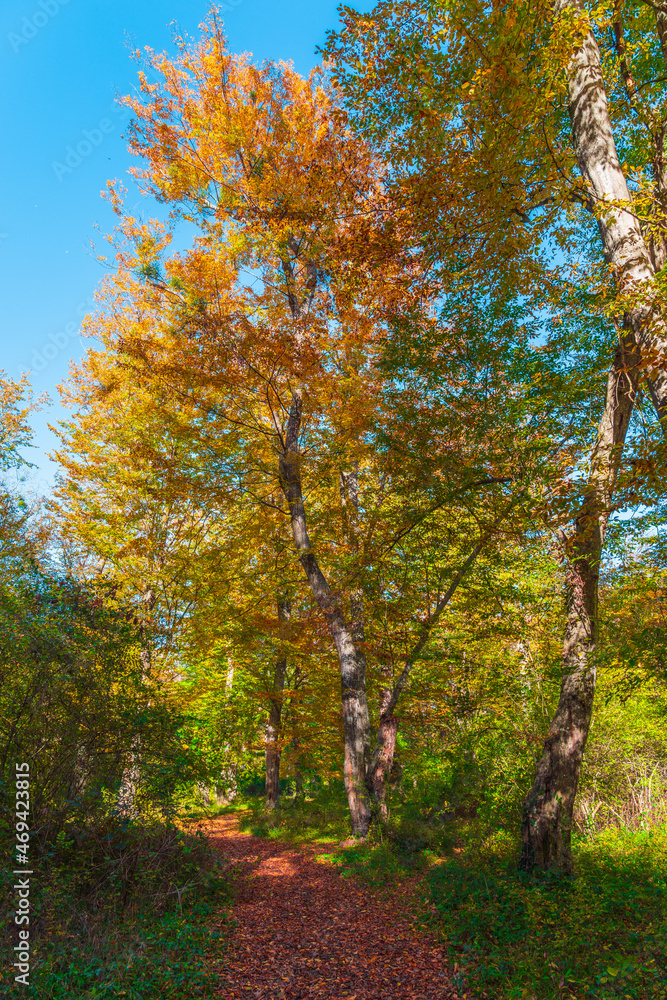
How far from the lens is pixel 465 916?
4.93 m

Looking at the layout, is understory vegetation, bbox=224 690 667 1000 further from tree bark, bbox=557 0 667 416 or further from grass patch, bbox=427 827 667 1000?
tree bark, bbox=557 0 667 416

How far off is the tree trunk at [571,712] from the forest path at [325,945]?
1.75 m

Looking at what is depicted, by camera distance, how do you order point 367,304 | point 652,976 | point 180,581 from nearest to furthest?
point 652,976, point 367,304, point 180,581

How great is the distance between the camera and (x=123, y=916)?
16.0 ft

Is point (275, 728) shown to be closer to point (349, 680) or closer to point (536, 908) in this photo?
point (349, 680)

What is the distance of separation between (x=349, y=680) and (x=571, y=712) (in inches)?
164

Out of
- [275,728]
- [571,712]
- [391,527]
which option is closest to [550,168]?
[391,527]

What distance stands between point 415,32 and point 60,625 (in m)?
7.51

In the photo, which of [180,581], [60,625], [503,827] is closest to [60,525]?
[180,581]

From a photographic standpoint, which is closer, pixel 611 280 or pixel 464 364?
pixel 611 280

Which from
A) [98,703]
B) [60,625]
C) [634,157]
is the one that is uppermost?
[634,157]

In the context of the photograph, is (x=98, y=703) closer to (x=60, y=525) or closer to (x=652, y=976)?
(x=652, y=976)

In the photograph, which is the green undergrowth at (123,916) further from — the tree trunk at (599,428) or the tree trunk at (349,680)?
the tree trunk at (599,428)

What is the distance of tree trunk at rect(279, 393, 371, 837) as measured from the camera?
864 centimetres
